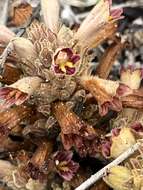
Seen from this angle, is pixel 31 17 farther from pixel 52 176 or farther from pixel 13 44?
Result: pixel 52 176

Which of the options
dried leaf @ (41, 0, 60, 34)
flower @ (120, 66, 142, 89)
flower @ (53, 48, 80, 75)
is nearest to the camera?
flower @ (53, 48, 80, 75)

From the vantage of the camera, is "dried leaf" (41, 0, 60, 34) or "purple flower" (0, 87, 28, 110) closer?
"purple flower" (0, 87, 28, 110)

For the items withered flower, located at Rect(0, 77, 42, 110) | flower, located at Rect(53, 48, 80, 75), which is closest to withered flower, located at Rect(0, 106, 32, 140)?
withered flower, located at Rect(0, 77, 42, 110)

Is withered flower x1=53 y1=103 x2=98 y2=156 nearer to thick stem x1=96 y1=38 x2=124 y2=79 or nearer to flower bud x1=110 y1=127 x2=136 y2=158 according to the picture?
flower bud x1=110 y1=127 x2=136 y2=158

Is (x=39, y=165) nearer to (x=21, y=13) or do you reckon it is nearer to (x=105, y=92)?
(x=105, y=92)

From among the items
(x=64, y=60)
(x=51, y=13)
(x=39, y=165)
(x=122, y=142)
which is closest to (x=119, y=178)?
(x=122, y=142)

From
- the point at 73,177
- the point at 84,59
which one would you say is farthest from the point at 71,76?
the point at 73,177
